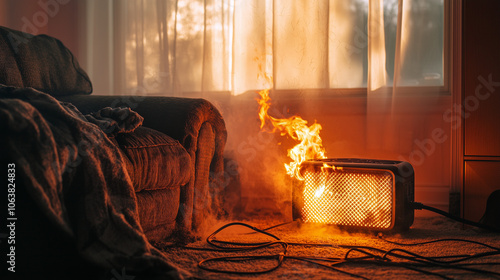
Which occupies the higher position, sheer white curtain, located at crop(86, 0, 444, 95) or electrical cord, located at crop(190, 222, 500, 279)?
sheer white curtain, located at crop(86, 0, 444, 95)

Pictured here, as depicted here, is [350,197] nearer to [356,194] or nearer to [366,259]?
[356,194]

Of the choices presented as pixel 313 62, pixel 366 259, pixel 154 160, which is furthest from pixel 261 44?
pixel 366 259

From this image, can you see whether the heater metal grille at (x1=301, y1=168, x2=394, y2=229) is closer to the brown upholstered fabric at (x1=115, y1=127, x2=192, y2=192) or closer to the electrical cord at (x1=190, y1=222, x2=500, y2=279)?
the electrical cord at (x1=190, y1=222, x2=500, y2=279)

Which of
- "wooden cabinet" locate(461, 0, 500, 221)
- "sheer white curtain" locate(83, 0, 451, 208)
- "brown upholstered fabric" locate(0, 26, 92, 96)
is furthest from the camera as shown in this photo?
"sheer white curtain" locate(83, 0, 451, 208)

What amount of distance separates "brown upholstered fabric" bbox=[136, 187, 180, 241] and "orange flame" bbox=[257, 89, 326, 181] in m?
0.58

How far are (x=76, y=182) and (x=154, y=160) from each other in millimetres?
363

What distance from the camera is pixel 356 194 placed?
1.66 meters

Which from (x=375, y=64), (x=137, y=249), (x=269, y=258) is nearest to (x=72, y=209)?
(x=137, y=249)

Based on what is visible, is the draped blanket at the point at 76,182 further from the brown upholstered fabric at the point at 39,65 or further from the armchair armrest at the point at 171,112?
the brown upholstered fabric at the point at 39,65

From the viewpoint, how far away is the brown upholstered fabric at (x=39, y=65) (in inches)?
67.9

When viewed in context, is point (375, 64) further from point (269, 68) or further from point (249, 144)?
point (249, 144)

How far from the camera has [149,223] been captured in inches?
53.4

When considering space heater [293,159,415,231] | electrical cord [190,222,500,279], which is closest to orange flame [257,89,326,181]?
space heater [293,159,415,231]

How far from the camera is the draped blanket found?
881mm
